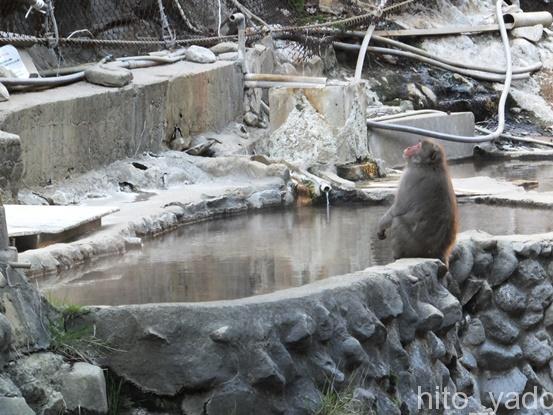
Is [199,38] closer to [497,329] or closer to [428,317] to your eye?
[497,329]

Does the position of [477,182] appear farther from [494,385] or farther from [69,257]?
[69,257]

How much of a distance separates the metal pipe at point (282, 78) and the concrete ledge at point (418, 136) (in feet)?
3.76

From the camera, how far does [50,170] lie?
1205 centimetres

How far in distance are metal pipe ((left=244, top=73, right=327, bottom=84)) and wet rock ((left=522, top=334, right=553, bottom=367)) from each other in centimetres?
583

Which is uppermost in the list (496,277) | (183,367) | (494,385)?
(183,367)

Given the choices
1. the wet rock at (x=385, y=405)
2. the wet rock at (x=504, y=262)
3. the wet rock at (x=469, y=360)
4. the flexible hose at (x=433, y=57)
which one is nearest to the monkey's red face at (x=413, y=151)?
the wet rock at (x=504, y=262)

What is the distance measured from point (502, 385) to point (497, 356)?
0.73 feet

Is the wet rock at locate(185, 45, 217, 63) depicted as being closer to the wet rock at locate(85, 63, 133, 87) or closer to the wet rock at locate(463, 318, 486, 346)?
the wet rock at locate(85, 63, 133, 87)

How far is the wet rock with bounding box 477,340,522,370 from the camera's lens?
971 cm

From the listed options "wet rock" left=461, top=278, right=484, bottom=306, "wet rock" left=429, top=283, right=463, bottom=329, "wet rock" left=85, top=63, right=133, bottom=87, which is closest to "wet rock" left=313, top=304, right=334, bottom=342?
"wet rock" left=429, top=283, right=463, bottom=329

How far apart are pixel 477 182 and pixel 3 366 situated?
8415mm

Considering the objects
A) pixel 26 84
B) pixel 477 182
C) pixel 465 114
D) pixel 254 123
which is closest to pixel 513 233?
pixel 477 182

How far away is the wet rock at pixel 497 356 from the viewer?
971 cm

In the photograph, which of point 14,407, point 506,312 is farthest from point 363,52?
point 14,407
